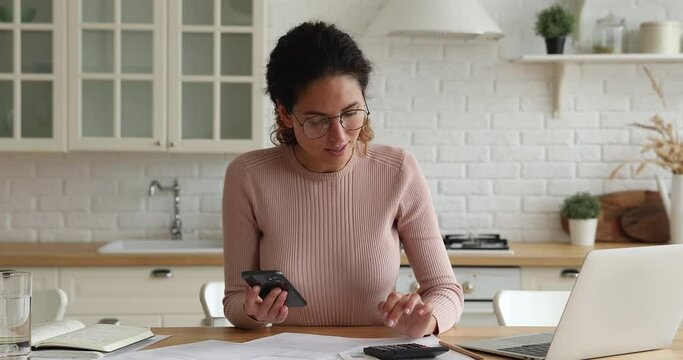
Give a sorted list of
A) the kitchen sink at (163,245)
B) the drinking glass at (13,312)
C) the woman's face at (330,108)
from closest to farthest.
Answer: the drinking glass at (13,312) < the woman's face at (330,108) < the kitchen sink at (163,245)

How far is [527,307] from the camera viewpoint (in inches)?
113

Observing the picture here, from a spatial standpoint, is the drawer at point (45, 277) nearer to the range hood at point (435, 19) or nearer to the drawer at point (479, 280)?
the drawer at point (479, 280)

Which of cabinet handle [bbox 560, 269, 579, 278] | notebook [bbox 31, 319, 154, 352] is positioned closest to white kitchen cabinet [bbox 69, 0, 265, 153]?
cabinet handle [bbox 560, 269, 579, 278]

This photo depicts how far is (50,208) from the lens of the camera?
462 cm

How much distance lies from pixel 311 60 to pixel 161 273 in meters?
1.89

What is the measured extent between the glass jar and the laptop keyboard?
260 centimetres

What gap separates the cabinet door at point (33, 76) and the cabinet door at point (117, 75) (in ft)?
0.18

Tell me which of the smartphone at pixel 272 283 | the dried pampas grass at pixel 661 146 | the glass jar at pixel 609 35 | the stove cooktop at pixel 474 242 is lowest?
the stove cooktop at pixel 474 242

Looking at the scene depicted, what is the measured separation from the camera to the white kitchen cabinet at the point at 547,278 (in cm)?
414

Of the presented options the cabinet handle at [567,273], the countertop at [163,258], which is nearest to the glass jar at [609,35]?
the countertop at [163,258]

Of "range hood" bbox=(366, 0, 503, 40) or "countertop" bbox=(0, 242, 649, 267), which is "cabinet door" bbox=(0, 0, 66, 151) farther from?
"range hood" bbox=(366, 0, 503, 40)

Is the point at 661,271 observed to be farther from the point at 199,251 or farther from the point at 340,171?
the point at 199,251

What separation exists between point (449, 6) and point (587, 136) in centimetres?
98

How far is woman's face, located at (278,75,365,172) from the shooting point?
2.38 meters
